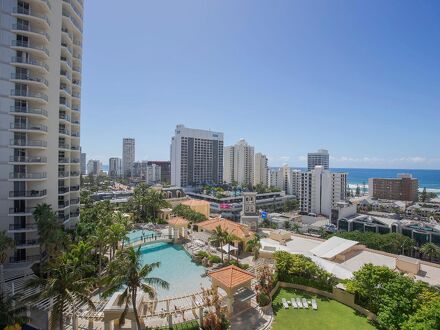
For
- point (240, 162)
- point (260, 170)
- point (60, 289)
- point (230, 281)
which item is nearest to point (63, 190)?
point (60, 289)

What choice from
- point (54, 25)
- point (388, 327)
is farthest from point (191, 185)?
point (388, 327)

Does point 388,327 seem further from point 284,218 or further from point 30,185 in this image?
point 284,218

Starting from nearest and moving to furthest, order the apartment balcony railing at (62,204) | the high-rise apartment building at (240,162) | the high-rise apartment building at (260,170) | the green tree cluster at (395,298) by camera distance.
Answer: the green tree cluster at (395,298) < the apartment balcony railing at (62,204) < the high-rise apartment building at (240,162) < the high-rise apartment building at (260,170)

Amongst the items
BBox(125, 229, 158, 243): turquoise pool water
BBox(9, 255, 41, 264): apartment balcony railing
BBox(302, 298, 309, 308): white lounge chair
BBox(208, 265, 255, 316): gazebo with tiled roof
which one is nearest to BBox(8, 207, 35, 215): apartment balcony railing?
BBox(9, 255, 41, 264): apartment balcony railing

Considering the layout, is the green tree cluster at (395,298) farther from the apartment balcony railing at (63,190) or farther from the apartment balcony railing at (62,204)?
the apartment balcony railing at (63,190)

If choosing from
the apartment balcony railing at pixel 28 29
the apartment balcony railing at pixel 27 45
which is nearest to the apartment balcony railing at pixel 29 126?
the apartment balcony railing at pixel 27 45

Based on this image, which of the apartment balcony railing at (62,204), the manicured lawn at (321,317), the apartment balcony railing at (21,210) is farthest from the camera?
the apartment balcony railing at (62,204)

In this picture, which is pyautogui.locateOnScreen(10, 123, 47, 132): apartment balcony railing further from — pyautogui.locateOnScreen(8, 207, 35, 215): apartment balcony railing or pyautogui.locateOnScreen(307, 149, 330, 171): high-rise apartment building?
pyautogui.locateOnScreen(307, 149, 330, 171): high-rise apartment building
